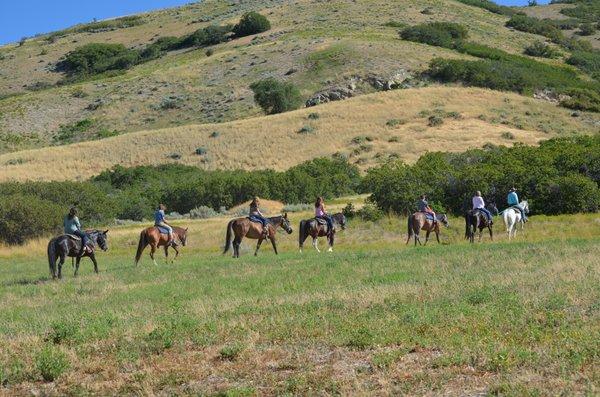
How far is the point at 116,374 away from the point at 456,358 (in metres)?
3.93

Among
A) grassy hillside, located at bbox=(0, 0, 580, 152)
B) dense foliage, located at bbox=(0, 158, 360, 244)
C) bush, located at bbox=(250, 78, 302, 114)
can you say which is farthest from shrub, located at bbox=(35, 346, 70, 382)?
grassy hillside, located at bbox=(0, 0, 580, 152)

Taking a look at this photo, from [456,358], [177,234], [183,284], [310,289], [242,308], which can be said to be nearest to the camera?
[456,358]

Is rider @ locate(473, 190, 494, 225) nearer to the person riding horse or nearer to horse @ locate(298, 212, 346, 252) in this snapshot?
horse @ locate(298, 212, 346, 252)

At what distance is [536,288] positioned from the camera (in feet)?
44.2

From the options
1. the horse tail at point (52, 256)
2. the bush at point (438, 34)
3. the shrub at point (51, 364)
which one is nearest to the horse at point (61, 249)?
the horse tail at point (52, 256)

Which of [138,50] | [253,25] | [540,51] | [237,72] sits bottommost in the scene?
[237,72]

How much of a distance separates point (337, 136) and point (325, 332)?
60110 mm

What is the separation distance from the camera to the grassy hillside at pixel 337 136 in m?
66.3

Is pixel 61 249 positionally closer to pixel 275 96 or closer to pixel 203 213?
pixel 203 213

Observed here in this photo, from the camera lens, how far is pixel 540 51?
10031 cm

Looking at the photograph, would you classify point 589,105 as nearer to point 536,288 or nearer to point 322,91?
point 322,91

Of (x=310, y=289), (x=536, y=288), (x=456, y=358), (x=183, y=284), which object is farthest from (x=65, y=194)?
(x=456, y=358)

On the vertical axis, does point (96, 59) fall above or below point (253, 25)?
below

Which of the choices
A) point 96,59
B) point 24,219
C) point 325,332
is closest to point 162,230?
point 24,219
